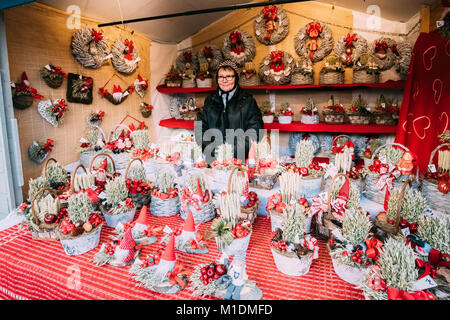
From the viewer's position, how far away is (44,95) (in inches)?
123

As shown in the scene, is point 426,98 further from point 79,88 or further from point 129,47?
point 79,88

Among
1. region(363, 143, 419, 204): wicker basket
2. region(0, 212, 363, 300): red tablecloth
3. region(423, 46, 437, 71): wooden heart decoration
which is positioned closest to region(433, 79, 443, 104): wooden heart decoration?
region(423, 46, 437, 71): wooden heart decoration

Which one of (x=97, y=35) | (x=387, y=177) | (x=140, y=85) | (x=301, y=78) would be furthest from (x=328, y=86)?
(x=97, y=35)

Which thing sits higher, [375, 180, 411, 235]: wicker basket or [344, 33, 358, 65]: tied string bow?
[344, 33, 358, 65]: tied string bow

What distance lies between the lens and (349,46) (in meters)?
4.42

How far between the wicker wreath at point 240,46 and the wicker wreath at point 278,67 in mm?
368

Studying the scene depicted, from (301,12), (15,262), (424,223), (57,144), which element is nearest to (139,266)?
(15,262)

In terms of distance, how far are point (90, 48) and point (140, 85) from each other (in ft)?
3.84

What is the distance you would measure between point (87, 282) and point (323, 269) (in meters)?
1.19

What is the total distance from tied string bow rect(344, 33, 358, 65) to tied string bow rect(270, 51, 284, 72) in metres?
0.99

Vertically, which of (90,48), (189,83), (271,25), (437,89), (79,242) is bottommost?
(79,242)

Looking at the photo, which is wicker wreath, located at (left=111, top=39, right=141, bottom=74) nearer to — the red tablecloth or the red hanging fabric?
the red tablecloth

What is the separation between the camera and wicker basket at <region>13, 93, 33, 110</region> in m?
2.78

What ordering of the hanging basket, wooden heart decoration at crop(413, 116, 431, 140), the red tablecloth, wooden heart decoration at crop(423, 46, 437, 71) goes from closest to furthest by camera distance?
the red tablecloth, the hanging basket, wooden heart decoration at crop(423, 46, 437, 71), wooden heart decoration at crop(413, 116, 431, 140)
